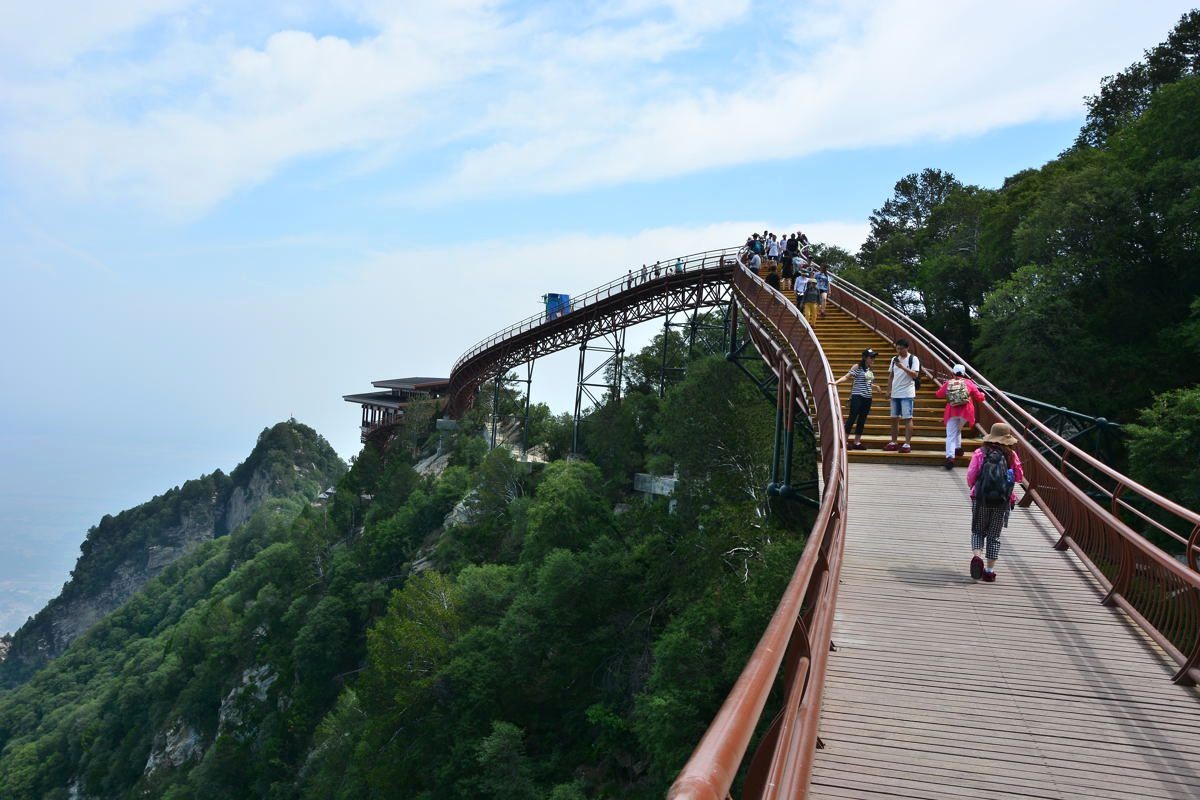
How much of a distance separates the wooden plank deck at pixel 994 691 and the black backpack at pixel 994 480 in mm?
776

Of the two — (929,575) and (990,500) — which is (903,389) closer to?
(990,500)

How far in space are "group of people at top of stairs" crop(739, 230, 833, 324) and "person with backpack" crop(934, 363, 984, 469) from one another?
8467 mm

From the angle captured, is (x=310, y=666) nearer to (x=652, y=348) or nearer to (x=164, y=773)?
(x=164, y=773)

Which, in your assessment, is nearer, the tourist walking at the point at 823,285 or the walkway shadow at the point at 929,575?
the walkway shadow at the point at 929,575

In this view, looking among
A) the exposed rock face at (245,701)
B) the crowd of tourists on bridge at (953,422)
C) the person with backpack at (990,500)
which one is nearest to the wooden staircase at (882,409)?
the crowd of tourists on bridge at (953,422)

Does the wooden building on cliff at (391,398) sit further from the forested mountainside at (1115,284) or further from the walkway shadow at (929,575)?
the walkway shadow at (929,575)

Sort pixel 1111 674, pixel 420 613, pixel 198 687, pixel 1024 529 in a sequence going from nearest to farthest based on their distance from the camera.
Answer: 1. pixel 1111 674
2. pixel 1024 529
3. pixel 420 613
4. pixel 198 687

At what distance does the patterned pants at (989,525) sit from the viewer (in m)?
7.21

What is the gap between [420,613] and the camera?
29.6m

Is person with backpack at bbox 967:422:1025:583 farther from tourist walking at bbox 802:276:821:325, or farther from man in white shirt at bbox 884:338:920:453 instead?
tourist walking at bbox 802:276:821:325

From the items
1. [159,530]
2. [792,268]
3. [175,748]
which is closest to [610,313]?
[792,268]

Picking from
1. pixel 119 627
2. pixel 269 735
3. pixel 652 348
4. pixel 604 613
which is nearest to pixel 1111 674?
pixel 604 613

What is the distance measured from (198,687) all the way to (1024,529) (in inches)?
2120

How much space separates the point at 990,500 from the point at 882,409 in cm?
721
